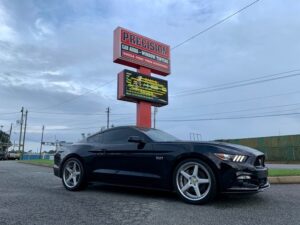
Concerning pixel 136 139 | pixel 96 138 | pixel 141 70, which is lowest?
pixel 136 139

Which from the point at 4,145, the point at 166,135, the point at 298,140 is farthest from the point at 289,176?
the point at 4,145

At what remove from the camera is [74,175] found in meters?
7.43

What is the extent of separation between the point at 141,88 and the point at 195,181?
1280 cm

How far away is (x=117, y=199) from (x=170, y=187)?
943 millimetres

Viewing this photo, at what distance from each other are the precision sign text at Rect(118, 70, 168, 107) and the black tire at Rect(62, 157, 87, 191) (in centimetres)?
992

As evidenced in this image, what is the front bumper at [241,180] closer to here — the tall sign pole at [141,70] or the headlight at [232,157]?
the headlight at [232,157]

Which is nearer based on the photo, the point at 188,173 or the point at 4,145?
the point at 188,173

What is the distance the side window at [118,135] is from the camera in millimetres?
7003

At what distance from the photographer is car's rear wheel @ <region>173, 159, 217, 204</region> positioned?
5.54 metres

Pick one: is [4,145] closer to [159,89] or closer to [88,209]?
[159,89]

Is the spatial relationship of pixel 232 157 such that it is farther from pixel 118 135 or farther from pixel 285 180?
pixel 285 180

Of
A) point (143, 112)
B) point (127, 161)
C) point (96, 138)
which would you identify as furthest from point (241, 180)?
point (143, 112)

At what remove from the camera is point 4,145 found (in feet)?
288

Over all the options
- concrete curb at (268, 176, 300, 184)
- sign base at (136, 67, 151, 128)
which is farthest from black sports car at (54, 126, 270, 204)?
sign base at (136, 67, 151, 128)
